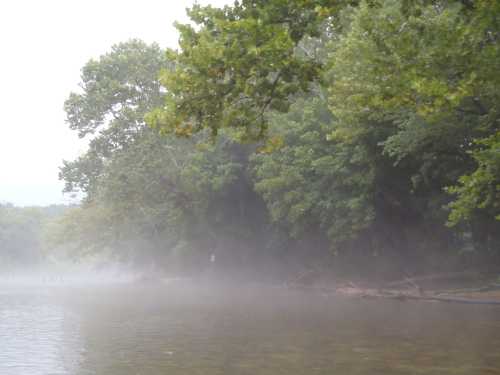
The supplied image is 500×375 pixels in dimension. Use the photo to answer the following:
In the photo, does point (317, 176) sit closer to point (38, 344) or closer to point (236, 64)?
point (38, 344)

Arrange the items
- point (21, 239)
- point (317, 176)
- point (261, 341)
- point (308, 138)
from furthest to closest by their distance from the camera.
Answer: point (21, 239), point (317, 176), point (308, 138), point (261, 341)

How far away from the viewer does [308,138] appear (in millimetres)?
38562

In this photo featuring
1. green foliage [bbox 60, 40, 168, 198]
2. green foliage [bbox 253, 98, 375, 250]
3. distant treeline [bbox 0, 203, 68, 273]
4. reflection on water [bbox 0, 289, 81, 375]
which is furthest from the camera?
distant treeline [bbox 0, 203, 68, 273]

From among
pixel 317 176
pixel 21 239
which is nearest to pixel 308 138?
pixel 317 176

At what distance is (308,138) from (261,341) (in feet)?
70.1

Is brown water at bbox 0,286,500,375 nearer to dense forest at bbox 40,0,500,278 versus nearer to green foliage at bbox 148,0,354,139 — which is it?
dense forest at bbox 40,0,500,278

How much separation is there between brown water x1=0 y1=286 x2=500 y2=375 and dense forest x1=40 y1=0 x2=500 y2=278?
4107 millimetres

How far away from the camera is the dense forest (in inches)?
540

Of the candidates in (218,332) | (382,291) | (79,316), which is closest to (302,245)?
(382,291)

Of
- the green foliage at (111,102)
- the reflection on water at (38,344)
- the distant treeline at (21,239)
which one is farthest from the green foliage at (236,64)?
the distant treeline at (21,239)

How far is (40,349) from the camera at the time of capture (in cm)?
1770

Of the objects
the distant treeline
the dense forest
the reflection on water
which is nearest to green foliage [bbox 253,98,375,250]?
the dense forest

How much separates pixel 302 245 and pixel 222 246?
1125 cm

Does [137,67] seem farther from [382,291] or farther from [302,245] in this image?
[382,291]
